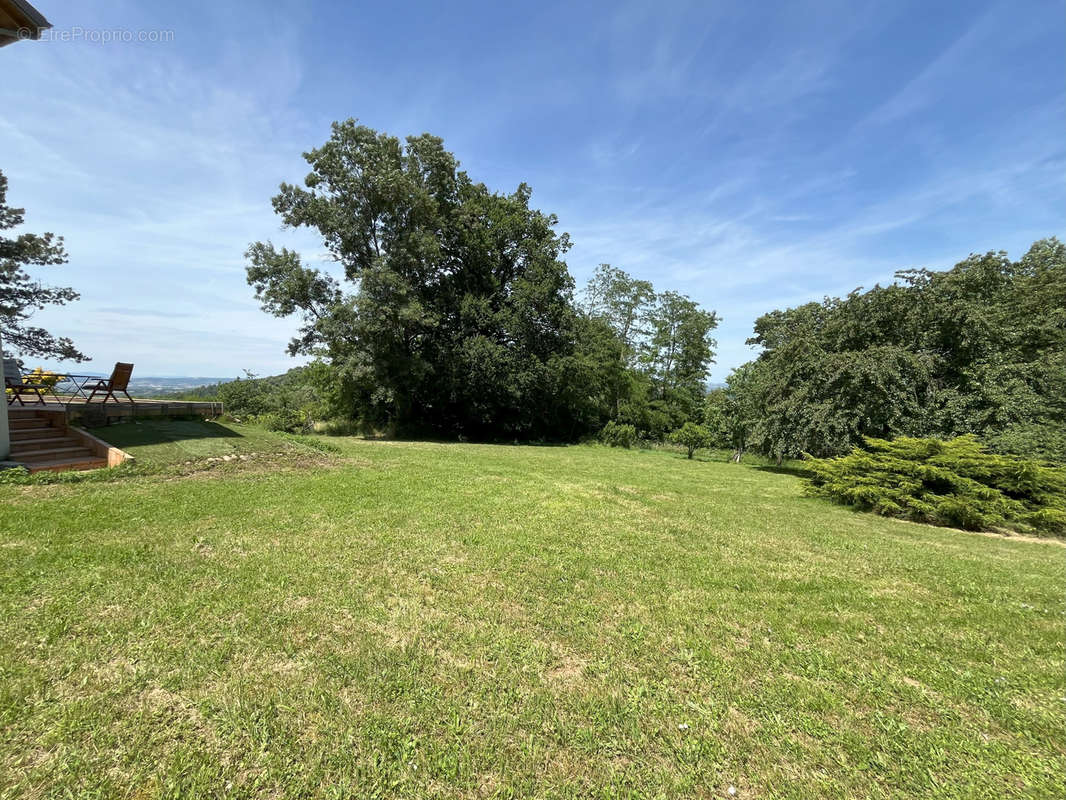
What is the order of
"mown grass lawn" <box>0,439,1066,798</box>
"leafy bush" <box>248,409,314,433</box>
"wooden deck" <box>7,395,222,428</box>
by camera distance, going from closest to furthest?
"mown grass lawn" <box>0,439,1066,798</box> → "wooden deck" <box>7,395,222,428</box> → "leafy bush" <box>248,409,314,433</box>

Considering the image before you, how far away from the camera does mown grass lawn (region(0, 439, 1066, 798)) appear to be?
186 cm

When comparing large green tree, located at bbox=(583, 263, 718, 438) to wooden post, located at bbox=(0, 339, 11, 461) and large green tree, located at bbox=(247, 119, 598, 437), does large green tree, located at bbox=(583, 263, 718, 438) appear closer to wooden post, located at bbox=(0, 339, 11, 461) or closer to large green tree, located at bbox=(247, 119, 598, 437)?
large green tree, located at bbox=(247, 119, 598, 437)

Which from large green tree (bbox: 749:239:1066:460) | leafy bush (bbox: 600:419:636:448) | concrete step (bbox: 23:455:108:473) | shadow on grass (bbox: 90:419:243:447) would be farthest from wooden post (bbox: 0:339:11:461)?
leafy bush (bbox: 600:419:636:448)

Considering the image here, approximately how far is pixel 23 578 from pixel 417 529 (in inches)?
124

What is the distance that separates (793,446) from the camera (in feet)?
42.7

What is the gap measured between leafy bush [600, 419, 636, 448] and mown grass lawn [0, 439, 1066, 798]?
51.1 ft

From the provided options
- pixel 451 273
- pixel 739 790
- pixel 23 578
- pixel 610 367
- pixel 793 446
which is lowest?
pixel 739 790

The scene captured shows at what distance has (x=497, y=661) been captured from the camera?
262cm

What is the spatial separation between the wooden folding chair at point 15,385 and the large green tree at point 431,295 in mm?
6968

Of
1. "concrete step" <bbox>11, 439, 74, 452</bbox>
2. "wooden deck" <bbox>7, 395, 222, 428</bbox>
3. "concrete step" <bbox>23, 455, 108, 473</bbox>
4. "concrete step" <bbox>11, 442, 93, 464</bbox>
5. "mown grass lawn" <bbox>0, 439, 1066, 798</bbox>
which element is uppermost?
"wooden deck" <bbox>7, 395, 222, 428</bbox>

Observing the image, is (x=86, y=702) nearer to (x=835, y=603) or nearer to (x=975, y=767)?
(x=975, y=767)

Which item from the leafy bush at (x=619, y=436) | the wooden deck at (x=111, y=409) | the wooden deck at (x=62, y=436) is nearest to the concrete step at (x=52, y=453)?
the wooden deck at (x=62, y=436)

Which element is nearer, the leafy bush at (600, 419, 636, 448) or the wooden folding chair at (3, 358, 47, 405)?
the wooden folding chair at (3, 358, 47, 405)

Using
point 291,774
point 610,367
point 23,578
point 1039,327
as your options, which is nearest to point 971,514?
point 1039,327
